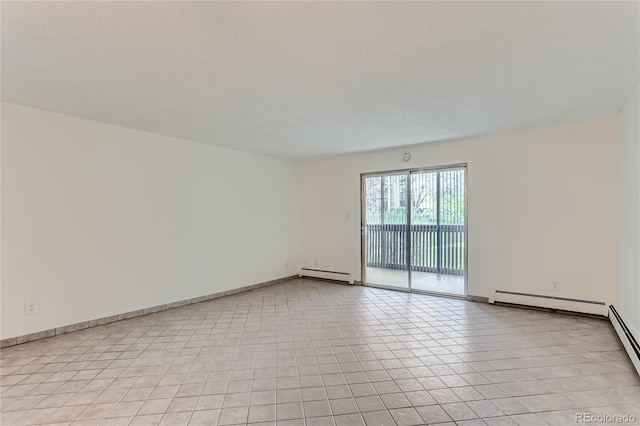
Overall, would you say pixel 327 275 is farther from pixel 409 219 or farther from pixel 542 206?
pixel 542 206

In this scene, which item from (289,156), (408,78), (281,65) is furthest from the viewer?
(289,156)

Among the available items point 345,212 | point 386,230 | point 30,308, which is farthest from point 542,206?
point 30,308

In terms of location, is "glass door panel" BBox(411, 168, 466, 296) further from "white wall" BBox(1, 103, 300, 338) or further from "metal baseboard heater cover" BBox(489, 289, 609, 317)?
"white wall" BBox(1, 103, 300, 338)

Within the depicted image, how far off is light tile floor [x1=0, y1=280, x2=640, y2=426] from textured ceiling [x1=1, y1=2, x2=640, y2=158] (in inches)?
92.3

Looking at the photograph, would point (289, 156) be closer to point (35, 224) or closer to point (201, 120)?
point (201, 120)

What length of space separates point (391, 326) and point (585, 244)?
258cm

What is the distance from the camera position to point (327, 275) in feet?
→ 19.9

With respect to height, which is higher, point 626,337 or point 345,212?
point 345,212

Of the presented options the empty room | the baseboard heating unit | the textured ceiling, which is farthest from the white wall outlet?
the baseboard heating unit

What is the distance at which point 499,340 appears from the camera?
10.2 feet

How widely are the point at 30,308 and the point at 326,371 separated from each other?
3.09 m

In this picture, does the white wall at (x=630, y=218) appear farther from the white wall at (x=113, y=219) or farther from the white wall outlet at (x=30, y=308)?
the white wall outlet at (x=30, y=308)

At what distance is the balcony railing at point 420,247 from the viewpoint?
493 centimetres

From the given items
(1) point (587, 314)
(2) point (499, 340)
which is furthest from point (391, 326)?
(1) point (587, 314)
